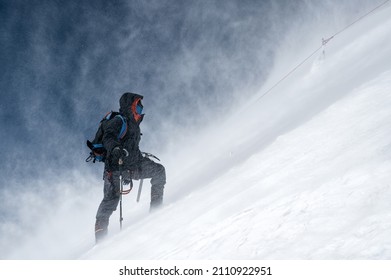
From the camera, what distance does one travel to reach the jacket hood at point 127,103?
6832 millimetres

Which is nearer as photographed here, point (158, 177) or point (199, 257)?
point (199, 257)

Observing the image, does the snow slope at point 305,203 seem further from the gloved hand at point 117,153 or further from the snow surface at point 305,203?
the gloved hand at point 117,153

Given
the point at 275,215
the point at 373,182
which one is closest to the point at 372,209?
the point at 373,182

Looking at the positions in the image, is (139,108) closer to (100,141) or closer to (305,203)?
(100,141)

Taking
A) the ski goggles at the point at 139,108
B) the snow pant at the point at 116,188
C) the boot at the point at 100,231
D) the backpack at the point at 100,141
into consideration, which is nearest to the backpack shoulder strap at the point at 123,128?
the backpack at the point at 100,141

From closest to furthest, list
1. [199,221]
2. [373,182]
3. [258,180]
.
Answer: [373,182] → [199,221] → [258,180]

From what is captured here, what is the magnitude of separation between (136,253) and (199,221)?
2.40ft

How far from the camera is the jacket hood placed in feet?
22.4

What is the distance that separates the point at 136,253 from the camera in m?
3.73

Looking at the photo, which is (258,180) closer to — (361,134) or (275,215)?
(361,134)

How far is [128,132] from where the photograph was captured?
666 cm

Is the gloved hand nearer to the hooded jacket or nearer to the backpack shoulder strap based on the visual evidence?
the hooded jacket

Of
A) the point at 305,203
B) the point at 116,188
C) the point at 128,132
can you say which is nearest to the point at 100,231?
the point at 116,188

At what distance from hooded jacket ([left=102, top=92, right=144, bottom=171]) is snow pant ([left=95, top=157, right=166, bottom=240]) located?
148 millimetres
